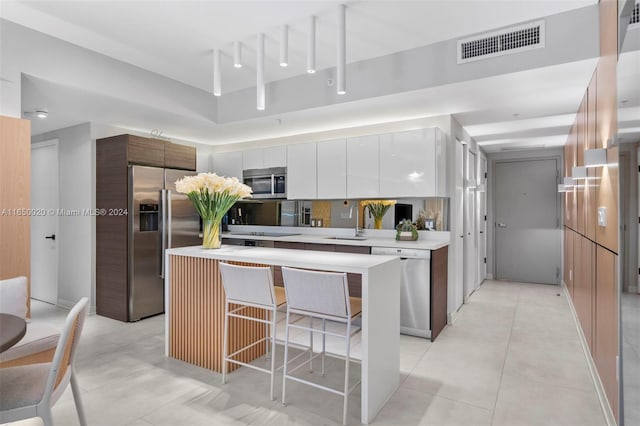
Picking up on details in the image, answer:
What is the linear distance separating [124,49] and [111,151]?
144 centimetres

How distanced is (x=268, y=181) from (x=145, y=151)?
5.44 ft

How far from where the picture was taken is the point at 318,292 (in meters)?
2.18

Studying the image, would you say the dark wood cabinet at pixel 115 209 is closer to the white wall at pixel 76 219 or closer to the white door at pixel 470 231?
the white wall at pixel 76 219

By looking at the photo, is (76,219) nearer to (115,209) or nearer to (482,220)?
(115,209)

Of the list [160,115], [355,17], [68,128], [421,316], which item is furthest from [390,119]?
[68,128]

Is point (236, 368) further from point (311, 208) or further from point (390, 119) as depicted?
point (390, 119)

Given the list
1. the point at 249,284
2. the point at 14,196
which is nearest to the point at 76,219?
the point at 14,196

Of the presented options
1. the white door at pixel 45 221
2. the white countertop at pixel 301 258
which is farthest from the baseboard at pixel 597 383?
the white door at pixel 45 221

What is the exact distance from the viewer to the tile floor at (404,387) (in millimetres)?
2225

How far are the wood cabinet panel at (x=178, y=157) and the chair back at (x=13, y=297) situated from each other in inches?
98.3

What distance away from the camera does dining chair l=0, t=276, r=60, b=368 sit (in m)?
2.19

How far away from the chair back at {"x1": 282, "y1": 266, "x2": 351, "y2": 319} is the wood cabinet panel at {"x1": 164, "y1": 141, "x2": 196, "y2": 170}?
10.4 feet

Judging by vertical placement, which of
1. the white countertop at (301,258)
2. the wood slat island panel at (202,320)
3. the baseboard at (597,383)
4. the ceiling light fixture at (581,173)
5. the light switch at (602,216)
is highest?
the ceiling light fixture at (581,173)

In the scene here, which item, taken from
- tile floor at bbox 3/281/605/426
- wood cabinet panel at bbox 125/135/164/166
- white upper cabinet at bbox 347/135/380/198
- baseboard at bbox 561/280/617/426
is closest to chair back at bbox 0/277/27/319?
tile floor at bbox 3/281/605/426
